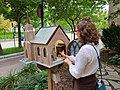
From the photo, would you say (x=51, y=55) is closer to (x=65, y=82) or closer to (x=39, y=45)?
(x=39, y=45)

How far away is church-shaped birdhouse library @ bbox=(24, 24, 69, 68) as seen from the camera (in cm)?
229

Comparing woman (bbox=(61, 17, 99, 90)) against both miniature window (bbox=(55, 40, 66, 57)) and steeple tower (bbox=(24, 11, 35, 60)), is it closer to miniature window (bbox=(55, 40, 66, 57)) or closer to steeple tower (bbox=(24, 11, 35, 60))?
miniature window (bbox=(55, 40, 66, 57))

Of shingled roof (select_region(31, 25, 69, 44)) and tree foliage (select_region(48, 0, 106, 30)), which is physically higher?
tree foliage (select_region(48, 0, 106, 30))

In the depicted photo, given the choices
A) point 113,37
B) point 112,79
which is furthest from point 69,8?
point 112,79

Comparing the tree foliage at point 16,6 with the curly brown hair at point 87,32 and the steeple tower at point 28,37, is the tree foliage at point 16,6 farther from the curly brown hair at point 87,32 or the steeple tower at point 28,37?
the curly brown hair at point 87,32

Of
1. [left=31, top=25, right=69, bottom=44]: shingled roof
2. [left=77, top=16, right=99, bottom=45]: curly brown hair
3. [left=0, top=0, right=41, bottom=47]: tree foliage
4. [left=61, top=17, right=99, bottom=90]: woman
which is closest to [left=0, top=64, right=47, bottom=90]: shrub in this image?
[left=31, top=25, right=69, bottom=44]: shingled roof

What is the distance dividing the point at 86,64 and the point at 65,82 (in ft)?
7.32

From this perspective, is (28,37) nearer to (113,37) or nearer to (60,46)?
(60,46)

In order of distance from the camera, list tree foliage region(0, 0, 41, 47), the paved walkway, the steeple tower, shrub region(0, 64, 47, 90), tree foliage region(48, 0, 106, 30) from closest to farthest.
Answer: the steeple tower
shrub region(0, 64, 47, 90)
the paved walkway
tree foliage region(0, 0, 41, 47)
tree foliage region(48, 0, 106, 30)

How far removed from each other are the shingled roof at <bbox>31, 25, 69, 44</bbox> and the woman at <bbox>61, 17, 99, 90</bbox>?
47 centimetres

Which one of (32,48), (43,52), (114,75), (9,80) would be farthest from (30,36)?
(114,75)

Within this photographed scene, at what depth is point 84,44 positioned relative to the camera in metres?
1.94

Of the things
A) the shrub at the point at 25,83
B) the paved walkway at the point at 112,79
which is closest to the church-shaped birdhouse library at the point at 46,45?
the shrub at the point at 25,83

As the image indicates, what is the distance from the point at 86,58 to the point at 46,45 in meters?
0.63
